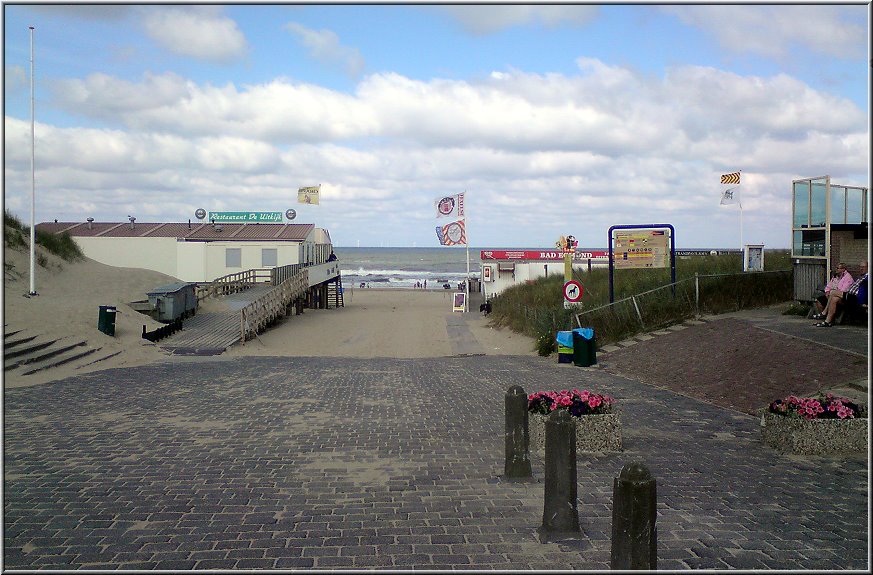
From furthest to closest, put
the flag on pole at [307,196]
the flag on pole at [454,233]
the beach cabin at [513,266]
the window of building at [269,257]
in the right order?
the flag on pole at [307,196] < the beach cabin at [513,266] < the window of building at [269,257] < the flag on pole at [454,233]

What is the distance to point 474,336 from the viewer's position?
26781 mm

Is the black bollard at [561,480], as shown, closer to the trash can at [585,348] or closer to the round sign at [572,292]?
the trash can at [585,348]

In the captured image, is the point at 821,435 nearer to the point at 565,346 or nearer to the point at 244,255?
the point at 565,346

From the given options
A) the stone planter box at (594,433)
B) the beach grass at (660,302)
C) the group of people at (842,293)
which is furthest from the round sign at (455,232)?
the stone planter box at (594,433)

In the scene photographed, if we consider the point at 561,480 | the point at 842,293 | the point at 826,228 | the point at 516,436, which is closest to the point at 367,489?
the point at 516,436

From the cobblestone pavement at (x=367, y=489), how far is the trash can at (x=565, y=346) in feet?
15.0

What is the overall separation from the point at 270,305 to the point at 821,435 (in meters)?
22.4

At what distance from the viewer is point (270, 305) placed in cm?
2741

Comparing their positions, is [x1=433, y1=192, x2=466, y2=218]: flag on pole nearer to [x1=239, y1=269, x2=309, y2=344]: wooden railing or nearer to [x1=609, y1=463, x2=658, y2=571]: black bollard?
[x1=239, y1=269, x2=309, y2=344]: wooden railing

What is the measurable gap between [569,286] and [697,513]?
12245 millimetres

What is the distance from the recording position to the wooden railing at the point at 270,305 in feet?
76.4

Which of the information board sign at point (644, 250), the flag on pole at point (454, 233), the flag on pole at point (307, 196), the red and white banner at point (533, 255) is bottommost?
the information board sign at point (644, 250)

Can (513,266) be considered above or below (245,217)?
below

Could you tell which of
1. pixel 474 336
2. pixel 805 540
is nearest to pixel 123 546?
pixel 805 540
